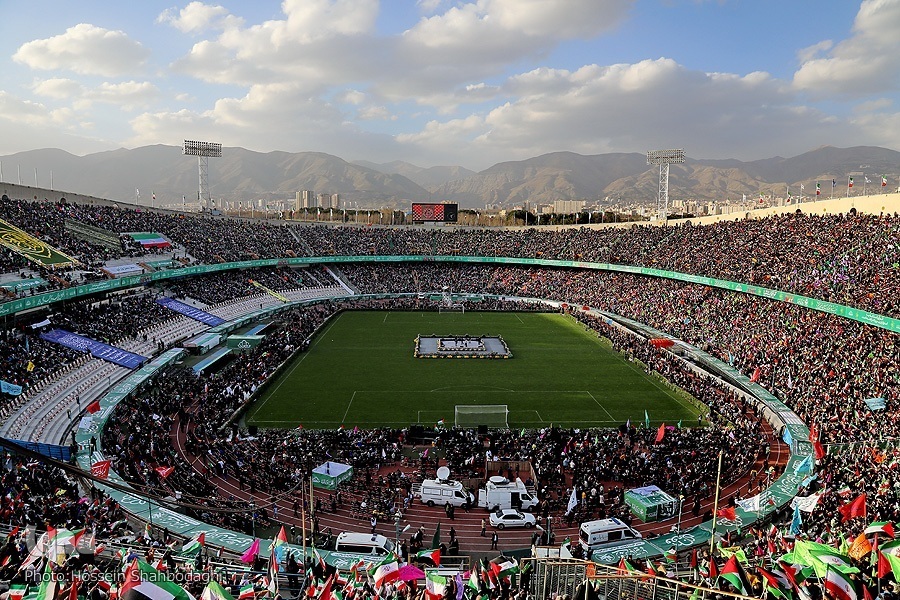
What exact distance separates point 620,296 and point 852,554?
1783 inches

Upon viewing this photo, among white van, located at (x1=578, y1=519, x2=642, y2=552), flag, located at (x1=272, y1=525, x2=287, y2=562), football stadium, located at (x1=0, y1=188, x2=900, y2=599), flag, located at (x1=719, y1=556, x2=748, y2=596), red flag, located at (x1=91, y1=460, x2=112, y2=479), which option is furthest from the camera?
red flag, located at (x1=91, y1=460, x2=112, y2=479)

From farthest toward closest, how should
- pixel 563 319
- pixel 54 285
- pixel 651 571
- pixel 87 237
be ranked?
1. pixel 563 319
2. pixel 87 237
3. pixel 54 285
4. pixel 651 571

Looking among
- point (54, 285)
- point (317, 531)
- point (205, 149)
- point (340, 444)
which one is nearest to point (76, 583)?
point (317, 531)

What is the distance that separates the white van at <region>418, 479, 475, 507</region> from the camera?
18.2m

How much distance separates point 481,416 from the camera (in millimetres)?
25969

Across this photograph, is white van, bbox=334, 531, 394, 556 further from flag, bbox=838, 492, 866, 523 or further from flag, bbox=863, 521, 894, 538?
flag, bbox=838, 492, 866, 523

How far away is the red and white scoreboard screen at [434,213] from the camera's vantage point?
3140 inches

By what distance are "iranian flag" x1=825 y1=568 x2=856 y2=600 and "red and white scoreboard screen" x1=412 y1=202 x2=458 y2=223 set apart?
2874 inches

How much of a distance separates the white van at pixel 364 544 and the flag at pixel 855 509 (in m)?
10.8

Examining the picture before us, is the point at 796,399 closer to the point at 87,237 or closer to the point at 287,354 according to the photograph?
the point at 287,354

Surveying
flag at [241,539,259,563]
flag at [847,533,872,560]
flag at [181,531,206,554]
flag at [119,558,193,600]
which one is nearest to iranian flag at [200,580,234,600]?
flag at [119,558,193,600]

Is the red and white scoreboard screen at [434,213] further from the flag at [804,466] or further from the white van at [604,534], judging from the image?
the white van at [604,534]

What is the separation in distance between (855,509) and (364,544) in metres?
11.4

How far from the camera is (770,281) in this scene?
4012cm
